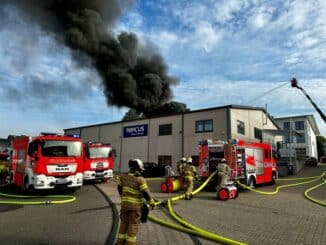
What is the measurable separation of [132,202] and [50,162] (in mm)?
7023

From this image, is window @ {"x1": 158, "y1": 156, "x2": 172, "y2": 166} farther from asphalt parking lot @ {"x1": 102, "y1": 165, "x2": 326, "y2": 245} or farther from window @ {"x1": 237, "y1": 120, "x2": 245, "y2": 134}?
asphalt parking lot @ {"x1": 102, "y1": 165, "x2": 326, "y2": 245}

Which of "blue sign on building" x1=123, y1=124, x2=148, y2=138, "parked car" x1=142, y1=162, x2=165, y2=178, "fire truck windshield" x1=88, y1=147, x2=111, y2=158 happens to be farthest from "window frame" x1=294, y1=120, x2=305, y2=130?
"fire truck windshield" x1=88, y1=147, x2=111, y2=158

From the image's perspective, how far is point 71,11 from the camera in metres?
23.9

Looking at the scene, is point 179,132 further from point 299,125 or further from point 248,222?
point 299,125

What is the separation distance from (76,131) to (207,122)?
21.2 meters

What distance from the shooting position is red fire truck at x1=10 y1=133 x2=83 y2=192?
1023cm

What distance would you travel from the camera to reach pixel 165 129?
25484 millimetres

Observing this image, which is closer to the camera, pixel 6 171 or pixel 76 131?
pixel 6 171

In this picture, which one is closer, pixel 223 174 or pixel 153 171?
pixel 223 174

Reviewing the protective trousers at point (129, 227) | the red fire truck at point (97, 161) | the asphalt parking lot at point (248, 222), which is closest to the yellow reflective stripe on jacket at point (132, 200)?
the protective trousers at point (129, 227)

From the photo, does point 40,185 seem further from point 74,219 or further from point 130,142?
point 130,142

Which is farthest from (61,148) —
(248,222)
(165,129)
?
(165,129)

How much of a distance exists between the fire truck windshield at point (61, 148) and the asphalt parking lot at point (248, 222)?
11.2 ft

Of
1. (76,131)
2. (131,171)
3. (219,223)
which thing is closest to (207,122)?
(219,223)
